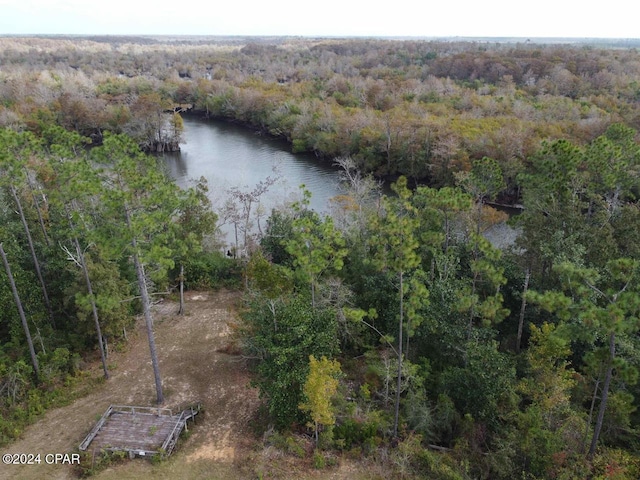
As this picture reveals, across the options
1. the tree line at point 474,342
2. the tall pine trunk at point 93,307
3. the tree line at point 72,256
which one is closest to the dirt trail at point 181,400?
the tall pine trunk at point 93,307

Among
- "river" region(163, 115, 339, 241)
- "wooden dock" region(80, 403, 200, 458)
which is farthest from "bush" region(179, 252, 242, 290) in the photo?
"wooden dock" region(80, 403, 200, 458)

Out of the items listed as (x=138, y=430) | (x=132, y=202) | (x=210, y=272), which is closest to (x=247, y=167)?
(x=210, y=272)

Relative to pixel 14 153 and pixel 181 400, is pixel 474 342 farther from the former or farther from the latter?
pixel 14 153

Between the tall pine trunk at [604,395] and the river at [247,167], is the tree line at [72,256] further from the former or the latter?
the river at [247,167]

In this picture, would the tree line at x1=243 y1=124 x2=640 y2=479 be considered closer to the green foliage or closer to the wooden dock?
the green foliage

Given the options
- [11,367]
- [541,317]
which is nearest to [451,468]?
[541,317]
